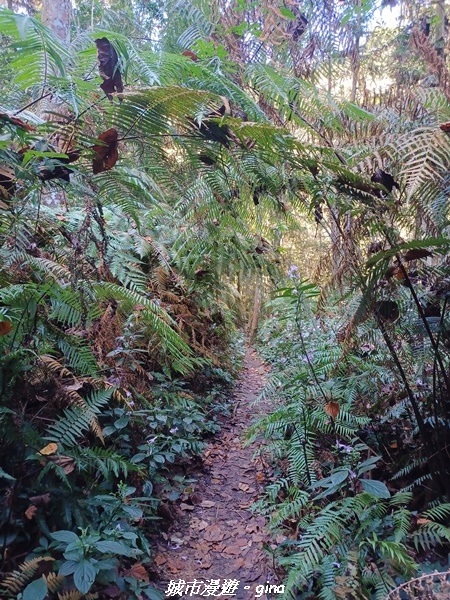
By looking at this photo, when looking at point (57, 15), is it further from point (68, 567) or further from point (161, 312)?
point (68, 567)

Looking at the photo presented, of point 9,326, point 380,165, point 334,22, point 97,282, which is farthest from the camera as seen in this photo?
A: point 334,22

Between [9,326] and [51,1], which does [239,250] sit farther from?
[51,1]

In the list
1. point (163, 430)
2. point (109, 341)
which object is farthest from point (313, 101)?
point (163, 430)

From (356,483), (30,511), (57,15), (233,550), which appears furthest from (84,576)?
(57,15)

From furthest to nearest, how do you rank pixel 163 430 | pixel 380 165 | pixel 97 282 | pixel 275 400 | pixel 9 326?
pixel 275 400
pixel 163 430
pixel 97 282
pixel 380 165
pixel 9 326

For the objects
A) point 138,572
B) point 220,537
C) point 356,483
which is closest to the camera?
point 138,572

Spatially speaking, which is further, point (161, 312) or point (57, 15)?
point (57, 15)

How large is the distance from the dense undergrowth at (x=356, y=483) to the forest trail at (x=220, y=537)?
6.3 inches

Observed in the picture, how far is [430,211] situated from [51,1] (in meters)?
4.46

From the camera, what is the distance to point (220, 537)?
2320 millimetres

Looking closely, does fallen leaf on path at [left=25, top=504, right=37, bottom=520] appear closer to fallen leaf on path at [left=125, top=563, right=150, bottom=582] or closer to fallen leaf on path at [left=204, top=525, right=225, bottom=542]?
fallen leaf on path at [left=125, top=563, right=150, bottom=582]

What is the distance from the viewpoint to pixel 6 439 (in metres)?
1.66

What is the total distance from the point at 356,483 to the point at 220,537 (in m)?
0.92

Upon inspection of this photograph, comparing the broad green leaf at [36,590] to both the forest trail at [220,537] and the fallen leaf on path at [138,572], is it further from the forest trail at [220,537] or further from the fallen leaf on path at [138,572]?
the forest trail at [220,537]
